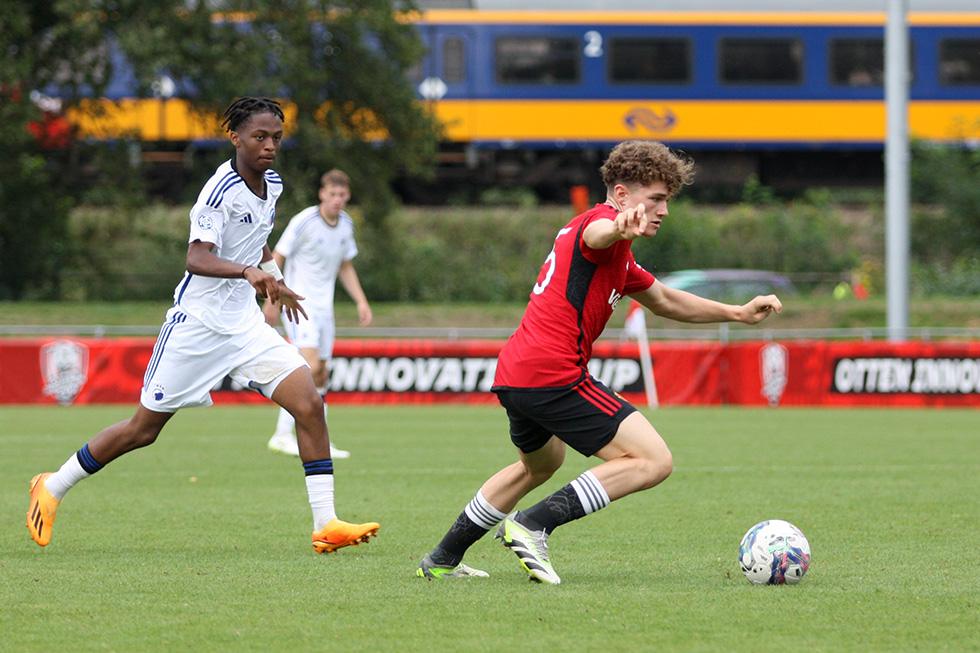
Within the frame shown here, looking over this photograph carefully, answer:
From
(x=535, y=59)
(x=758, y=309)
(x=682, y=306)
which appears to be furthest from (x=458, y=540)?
(x=535, y=59)

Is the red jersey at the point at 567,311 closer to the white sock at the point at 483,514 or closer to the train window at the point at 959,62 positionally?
the white sock at the point at 483,514

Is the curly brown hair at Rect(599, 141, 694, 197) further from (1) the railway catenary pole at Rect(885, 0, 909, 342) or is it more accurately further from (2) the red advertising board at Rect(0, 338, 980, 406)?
(1) the railway catenary pole at Rect(885, 0, 909, 342)

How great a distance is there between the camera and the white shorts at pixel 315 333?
11484 mm

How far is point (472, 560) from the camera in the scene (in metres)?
6.39

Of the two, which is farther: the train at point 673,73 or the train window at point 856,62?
the train window at point 856,62

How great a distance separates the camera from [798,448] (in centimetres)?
1226

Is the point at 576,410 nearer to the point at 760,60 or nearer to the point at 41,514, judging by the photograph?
the point at 41,514

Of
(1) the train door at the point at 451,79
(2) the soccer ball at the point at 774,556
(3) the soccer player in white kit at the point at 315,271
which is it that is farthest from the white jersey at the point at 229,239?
(1) the train door at the point at 451,79

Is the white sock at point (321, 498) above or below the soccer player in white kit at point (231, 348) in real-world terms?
below

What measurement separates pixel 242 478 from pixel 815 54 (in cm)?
2116

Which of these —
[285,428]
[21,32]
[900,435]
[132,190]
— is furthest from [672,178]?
[132,190]

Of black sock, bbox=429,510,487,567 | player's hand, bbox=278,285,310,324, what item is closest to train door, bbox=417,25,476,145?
player's hand, bbox=278,285,310,324

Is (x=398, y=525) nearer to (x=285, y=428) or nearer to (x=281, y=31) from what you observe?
(x=285, y=428)

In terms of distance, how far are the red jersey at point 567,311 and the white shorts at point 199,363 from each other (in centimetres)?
159
